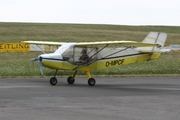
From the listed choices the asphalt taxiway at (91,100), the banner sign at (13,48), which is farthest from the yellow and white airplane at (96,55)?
the banner sign at (13,48)

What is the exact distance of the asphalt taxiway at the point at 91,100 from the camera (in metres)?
12.5

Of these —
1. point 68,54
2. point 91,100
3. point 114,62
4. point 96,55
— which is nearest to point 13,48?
point 114,62

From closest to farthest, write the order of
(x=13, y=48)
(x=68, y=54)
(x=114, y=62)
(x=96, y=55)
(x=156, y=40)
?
(x=68, y=54)
(x=96, y=55)
(x=114, y=62)
(x=156, y=40)
(x=13, y=48)

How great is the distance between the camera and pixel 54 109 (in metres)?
13.5

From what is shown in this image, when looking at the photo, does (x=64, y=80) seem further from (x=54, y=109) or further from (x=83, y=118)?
(x=83, y=118)

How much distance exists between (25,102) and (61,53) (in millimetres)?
6605

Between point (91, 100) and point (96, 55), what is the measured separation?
6.47 meters

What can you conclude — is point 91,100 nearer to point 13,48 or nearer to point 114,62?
point 114,62

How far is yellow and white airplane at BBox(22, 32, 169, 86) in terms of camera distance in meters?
21.0

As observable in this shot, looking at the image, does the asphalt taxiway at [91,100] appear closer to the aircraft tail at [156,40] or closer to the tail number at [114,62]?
the tail number at [114,62]

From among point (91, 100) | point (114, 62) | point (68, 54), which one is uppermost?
point (68, 54)

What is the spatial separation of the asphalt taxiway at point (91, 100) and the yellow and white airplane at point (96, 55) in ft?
2.69

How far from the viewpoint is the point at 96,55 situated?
22.0 meters

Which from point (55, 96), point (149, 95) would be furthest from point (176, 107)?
point (55, 96)
